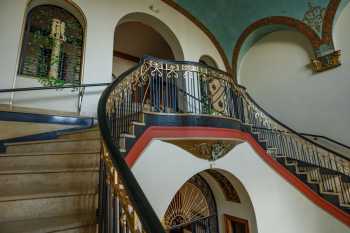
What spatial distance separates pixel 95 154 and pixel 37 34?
2.99 m

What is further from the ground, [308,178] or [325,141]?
[325,141]

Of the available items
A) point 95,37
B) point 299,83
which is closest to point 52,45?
point 95,37

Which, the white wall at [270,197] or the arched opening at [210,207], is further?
the arched opening at [210,207]

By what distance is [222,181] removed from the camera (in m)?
4.27

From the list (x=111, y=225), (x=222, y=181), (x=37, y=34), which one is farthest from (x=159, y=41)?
(x=111, y=225)

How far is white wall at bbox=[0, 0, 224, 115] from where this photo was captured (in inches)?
131

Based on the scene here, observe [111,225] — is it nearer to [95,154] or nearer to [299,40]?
[95,154]

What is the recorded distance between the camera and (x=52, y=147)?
231 centimetres

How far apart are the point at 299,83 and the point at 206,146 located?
404 centimetres

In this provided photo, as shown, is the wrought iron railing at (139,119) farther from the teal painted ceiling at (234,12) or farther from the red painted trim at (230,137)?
the teal painted ceiling at (234,12)

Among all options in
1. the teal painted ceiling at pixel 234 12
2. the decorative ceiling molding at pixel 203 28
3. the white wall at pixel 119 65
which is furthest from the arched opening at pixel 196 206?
the white wall at pixel 119 65

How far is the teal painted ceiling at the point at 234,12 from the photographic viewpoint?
18.4 feet

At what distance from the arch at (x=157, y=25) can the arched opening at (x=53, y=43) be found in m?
1.08

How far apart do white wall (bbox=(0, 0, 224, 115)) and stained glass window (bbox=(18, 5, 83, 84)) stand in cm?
19
